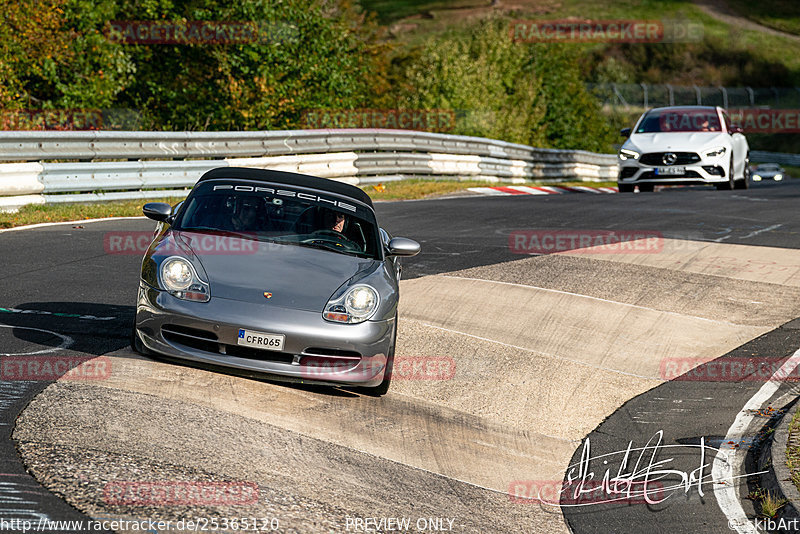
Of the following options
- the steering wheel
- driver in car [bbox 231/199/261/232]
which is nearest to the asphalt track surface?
driver in car [bbox 231/199/261/232]

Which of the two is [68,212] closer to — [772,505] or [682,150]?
[772,505]

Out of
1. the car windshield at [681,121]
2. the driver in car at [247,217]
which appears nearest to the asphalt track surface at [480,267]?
the driver in car at [247,217]

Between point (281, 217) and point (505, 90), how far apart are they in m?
35.9

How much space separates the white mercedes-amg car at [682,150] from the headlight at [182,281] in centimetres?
1450

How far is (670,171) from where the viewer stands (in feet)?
63.3

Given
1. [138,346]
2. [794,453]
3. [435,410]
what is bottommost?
[435,410]

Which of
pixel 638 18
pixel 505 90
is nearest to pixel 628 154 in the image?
pixel 505 90

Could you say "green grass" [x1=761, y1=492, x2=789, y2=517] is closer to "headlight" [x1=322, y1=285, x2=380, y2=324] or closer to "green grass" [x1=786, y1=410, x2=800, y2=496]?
"green grass" [x1=786, y1=410, x2=800, y2=496]

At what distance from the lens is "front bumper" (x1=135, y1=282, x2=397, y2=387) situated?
6188 mm

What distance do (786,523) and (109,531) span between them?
3.45 m

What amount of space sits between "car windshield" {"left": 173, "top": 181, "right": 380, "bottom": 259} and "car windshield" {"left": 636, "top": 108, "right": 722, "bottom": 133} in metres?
14.1

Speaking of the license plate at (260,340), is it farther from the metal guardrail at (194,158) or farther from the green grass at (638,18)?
the green grass at (638,18)

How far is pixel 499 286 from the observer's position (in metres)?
10.2

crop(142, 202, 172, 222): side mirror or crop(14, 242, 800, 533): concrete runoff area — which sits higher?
crop(142, 202, 172, 222): side mirror
